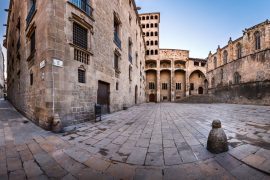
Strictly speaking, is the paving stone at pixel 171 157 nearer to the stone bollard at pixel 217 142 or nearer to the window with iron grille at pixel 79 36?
the stone bollard at pixel 217 142

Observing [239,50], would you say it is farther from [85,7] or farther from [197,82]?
[85,7]

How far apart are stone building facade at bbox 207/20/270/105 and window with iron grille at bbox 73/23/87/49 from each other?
23.3 meters

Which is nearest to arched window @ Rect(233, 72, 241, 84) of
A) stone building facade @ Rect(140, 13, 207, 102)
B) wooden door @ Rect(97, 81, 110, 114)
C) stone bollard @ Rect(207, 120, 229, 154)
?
stone building facade @ Rect(140, 13, 207, 102)

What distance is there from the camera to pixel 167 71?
37.8m

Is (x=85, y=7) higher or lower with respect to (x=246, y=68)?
higher

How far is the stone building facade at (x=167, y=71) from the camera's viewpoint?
36.0 m

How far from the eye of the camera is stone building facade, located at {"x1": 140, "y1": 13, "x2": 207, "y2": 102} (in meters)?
36.0

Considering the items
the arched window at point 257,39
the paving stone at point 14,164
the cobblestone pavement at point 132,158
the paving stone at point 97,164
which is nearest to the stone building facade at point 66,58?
the cobblestone pavement at point 132,158

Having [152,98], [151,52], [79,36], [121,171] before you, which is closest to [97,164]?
[121,171]

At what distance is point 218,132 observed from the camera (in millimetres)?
3139

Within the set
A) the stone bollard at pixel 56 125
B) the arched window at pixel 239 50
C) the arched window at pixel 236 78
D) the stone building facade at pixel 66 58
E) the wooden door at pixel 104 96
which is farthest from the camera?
the arched window at pixel 239 50

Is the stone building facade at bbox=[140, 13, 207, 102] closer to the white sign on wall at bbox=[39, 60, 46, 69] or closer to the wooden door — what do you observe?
the wooden door

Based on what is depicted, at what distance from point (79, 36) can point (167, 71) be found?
33.1m

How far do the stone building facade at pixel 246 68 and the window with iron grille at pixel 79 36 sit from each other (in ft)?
76.4
